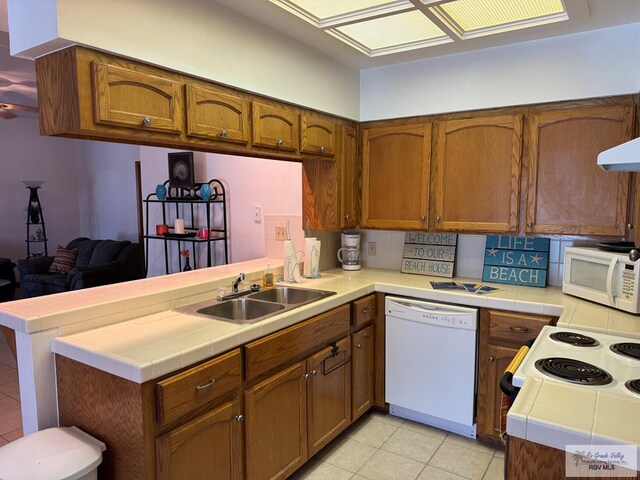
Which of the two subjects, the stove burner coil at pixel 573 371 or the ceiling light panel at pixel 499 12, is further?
the ceiling light panel at pixel 499 12

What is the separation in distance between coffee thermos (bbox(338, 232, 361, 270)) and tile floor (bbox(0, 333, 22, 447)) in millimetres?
2354

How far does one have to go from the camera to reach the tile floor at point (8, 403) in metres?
2.70

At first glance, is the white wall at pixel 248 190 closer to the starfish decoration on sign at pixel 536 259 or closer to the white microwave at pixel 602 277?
the starfish decoration on sign at pixel 536 259

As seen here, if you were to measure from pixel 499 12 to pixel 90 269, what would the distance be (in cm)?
469

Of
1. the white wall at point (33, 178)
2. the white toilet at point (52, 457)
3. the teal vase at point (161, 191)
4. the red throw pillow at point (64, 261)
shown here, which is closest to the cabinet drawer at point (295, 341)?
the white toilet at point (52, 457)

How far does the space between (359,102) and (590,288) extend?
190 centimetres

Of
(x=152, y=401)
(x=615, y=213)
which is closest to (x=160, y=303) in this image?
(x=152, y=401)

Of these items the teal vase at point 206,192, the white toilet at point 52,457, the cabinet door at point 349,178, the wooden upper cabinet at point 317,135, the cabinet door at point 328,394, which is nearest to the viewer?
the white toilet at point 52,457

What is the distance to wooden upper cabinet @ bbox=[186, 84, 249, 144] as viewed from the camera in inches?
76.3

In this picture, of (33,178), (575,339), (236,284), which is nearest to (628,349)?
(575,339)

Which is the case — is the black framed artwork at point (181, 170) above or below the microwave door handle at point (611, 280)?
above

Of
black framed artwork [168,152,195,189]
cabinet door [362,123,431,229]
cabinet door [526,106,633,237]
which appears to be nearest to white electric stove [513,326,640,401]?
cabinet door [526,106,633,237]

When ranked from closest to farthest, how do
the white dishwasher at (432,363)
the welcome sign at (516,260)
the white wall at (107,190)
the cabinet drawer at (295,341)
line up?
1. the cabinet drawer at (295,341)
2. the white dishwasher at (432,363)
3. the welcome sign at (516,260)
4. the white wall at (107,190)

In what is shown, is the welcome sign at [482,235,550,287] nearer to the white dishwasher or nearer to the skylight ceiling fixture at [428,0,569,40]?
the white dishwasher
